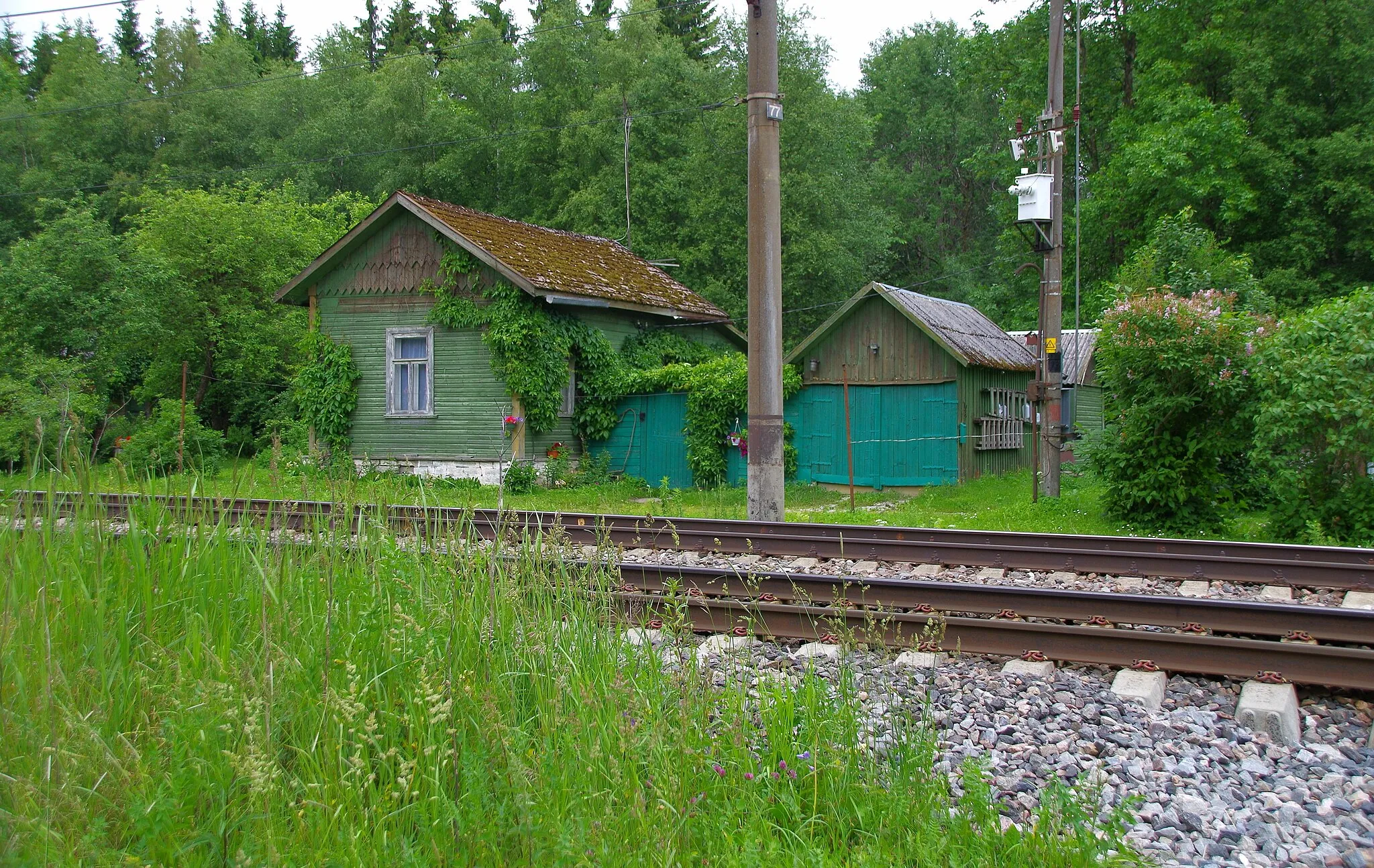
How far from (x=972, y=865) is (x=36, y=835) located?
2.78 metres

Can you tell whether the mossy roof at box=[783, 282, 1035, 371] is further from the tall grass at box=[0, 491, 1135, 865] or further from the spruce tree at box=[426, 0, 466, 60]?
the spruce tree at box=[426, 0, 466, 60]

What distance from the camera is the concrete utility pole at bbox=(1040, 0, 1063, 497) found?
14.2 meters

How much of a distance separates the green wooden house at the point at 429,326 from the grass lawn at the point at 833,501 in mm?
1087

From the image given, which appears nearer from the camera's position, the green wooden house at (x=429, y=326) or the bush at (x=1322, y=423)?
the bush at (x=1322, y=423)

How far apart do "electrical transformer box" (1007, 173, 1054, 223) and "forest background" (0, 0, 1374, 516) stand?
291cm

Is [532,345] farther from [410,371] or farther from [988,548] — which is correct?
[988,548]

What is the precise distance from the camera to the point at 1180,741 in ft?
14.2

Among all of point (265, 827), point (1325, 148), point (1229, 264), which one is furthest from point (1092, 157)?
point (265, 827)

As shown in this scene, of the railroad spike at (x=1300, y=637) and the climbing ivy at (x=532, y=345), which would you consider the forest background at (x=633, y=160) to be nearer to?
the climbing ivy at (x=532, y=345)

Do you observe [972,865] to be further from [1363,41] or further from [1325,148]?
[1363,41]

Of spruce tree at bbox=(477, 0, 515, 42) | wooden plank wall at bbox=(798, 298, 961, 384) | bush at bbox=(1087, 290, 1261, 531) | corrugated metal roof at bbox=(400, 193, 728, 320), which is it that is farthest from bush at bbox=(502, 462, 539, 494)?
spruce tree at bbox=(477, 0, 515, 42)

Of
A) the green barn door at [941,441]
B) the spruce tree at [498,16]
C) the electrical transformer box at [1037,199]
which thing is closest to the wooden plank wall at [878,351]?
the green barn door at [941,441]

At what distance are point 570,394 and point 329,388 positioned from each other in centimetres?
510

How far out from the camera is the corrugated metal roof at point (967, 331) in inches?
711
